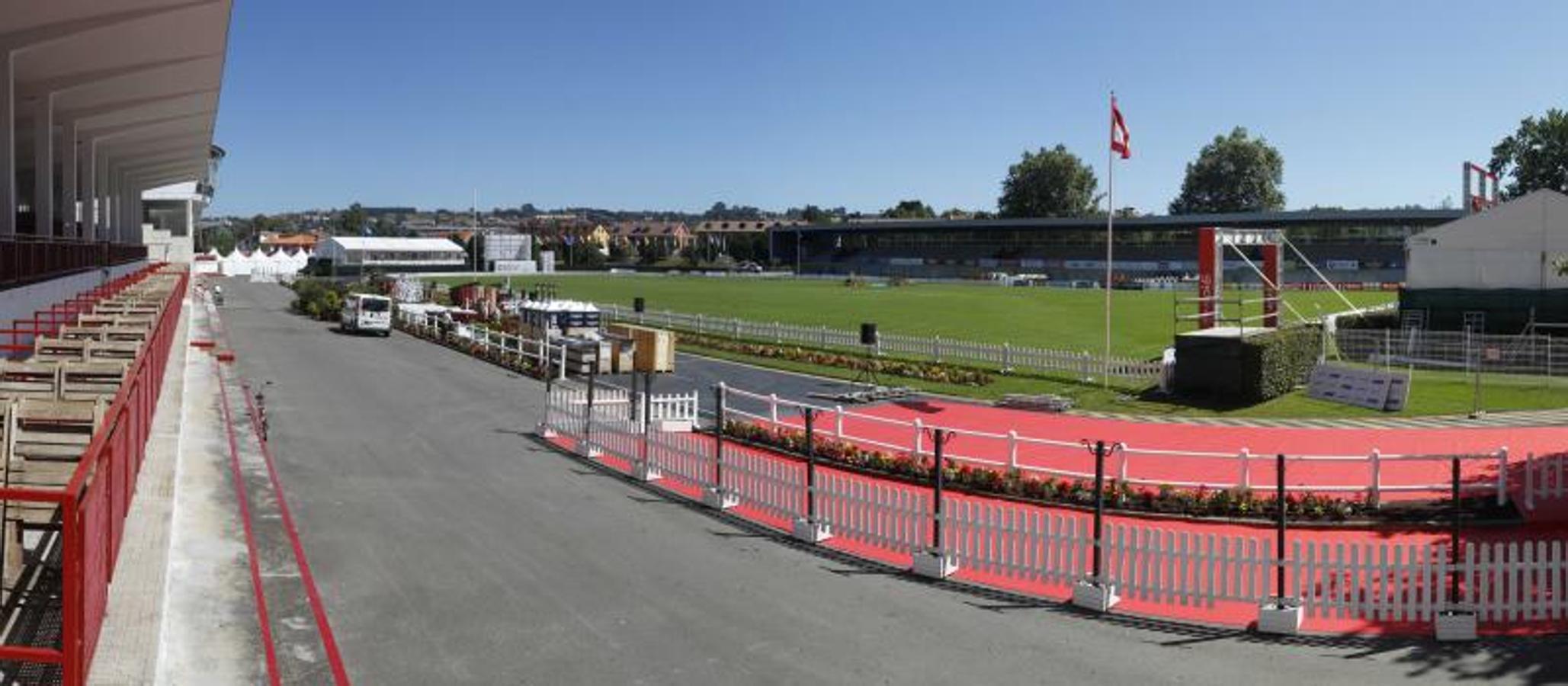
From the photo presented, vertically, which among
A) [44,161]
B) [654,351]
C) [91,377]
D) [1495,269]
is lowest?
[654,351]

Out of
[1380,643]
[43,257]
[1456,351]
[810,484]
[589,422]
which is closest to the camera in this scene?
[1380,643]

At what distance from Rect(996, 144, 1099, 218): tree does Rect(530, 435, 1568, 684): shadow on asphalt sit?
159 m

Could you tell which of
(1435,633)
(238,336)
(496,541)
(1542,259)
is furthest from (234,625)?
(1542,259)

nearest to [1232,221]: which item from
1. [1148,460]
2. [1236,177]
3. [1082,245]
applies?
[1082,245]

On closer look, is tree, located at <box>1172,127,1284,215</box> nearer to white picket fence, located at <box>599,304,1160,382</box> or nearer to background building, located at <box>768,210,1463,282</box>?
background building, located at <box>768,210,1463,282</box>

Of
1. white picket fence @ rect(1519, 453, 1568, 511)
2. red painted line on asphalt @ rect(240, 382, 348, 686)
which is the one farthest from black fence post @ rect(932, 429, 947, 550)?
white picket fence @ rect(1519, 453, 1568, 511)

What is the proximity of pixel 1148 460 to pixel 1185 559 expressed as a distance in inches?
375

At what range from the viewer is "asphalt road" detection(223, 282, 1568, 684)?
9.64 m

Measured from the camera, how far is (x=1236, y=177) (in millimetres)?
158625

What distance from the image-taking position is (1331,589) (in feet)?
39.8

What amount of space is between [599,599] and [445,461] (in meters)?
8.68

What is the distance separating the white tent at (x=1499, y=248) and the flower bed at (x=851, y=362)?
25664 mm

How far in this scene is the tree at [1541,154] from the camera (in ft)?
340

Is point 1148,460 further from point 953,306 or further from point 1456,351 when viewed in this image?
point 953,306
